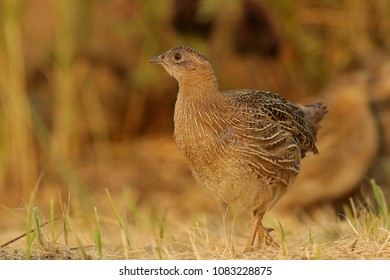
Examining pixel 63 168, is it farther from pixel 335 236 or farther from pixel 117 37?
pixel 335 236

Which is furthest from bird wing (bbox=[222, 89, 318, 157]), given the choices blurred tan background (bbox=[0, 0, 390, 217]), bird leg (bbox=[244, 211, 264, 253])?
blurred tan background (bbox=[0, 0, 390, 217])

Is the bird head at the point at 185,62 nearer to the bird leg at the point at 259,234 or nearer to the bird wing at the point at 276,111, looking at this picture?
the bird wing at the point at 276,111

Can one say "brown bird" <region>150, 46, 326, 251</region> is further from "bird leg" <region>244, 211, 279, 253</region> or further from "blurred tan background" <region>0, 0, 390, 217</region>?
"blurred tan background" <region>0, 0, 390, 217</region>

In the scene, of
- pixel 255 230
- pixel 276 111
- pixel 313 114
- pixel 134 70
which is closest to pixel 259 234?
pixel 255 230

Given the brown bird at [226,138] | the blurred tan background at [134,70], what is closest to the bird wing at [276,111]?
the brown bird at [226,138]

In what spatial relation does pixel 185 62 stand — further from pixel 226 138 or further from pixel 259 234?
pixel 259 234
